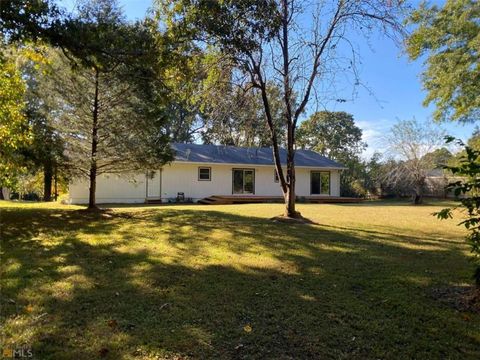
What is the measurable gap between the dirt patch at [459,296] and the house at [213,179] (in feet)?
46.1

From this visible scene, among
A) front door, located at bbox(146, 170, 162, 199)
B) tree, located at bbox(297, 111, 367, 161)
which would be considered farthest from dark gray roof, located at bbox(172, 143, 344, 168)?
tree, located at bbox(297, 111, 367, 161)

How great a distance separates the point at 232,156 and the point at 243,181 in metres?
1.78

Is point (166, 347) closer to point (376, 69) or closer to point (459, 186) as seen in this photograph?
point (459, 186)

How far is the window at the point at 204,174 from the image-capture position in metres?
22.0

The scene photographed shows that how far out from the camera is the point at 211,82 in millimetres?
10617

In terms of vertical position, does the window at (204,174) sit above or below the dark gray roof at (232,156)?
below

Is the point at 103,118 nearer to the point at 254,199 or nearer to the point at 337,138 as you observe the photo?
the point at 254,199

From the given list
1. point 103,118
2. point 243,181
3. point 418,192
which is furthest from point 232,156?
point 103,118

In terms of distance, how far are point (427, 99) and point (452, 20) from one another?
11.8 feet

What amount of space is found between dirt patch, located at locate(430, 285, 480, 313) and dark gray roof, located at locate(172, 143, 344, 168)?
652 inches

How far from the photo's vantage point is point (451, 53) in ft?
54.0

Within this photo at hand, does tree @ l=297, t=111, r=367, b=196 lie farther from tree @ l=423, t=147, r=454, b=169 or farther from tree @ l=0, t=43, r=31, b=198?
tree @ l=0, t=43, r=31, b=198

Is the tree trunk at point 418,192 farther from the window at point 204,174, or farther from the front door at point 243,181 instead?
the window at point 204,174

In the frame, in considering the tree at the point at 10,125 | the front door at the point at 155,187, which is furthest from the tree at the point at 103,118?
the front door at the point at 155,187
